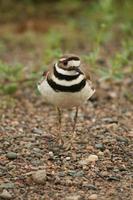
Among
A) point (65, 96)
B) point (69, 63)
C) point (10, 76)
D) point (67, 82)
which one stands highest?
point (69, 63)

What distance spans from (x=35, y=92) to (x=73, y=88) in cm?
186

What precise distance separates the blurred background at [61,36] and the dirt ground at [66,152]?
377 millimetres

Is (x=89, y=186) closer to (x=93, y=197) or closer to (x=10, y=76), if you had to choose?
(x=93, y=197)

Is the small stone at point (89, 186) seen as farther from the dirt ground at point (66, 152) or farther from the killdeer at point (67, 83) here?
the killdeer at point (67, 83)

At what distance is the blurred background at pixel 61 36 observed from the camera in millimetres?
5988

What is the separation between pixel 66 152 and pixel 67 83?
23.4 inches

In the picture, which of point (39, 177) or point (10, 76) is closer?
point (39, 177)

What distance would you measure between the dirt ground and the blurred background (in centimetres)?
38

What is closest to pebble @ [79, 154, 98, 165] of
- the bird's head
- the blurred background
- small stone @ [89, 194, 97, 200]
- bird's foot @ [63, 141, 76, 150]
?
bird's foot @ [63, 141, 76, 150]

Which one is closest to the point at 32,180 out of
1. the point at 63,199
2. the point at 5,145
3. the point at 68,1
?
the point at 63,199

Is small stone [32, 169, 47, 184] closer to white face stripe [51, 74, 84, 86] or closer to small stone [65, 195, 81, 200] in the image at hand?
small stone [65, 195, 81, 200]

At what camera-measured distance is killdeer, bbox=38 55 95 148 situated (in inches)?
161

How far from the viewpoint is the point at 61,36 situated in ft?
25.5

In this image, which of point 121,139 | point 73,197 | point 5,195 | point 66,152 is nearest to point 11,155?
point 66,152
